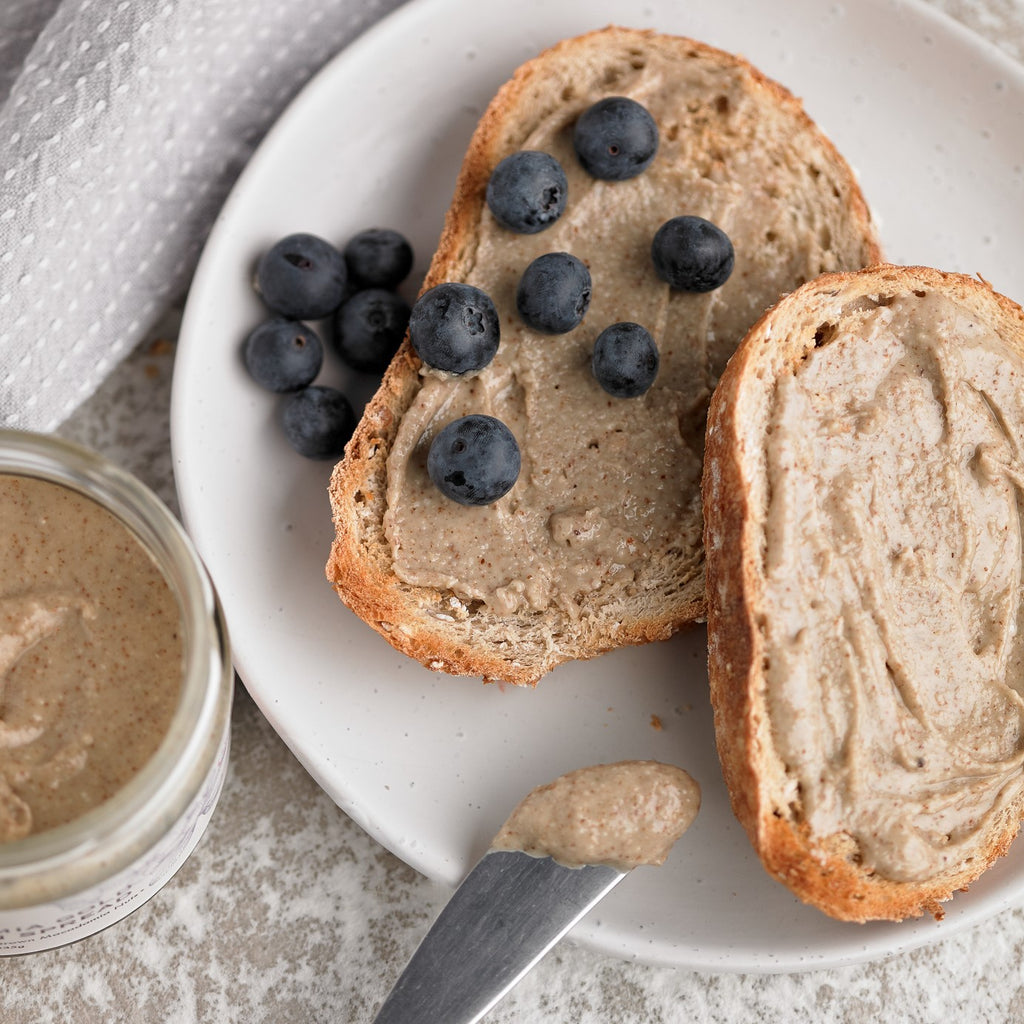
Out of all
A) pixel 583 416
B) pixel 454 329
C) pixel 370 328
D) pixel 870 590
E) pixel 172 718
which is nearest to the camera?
pixel 172 718

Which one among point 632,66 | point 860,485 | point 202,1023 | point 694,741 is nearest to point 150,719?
point 202,1023

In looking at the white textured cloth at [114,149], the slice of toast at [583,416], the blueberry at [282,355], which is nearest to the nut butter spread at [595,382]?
the slice of toast at [583,416]

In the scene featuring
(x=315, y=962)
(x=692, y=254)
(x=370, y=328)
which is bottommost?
(x=315, y=962)

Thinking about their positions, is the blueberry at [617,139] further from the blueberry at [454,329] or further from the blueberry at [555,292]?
the blueberry at [454,329]

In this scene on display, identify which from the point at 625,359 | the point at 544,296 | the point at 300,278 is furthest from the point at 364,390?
the point at 625,359

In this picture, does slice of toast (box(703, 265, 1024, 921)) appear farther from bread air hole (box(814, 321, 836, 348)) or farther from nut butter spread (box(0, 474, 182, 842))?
nut butter spread (box(0, 474, 182, 842))

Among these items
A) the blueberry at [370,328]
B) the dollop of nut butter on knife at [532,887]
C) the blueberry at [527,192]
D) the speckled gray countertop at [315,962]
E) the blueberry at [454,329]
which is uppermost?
the blueberry at [527,192]

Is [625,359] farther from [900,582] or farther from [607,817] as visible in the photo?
[607,817]
